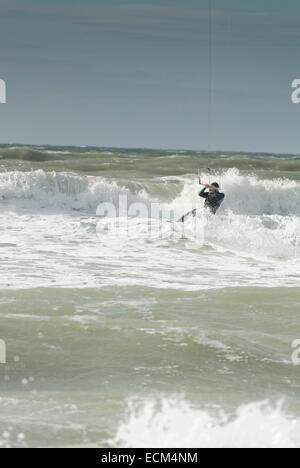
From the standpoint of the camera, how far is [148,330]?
30.8ft

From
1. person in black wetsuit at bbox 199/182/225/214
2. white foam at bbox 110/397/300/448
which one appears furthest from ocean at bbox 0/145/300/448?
person in black wetsuit at bbox 199/182/225/214

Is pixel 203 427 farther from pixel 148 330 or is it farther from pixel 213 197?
pixel 213 197

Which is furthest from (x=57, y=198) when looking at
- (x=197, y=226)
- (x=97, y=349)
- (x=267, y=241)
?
(x=97, y=349)

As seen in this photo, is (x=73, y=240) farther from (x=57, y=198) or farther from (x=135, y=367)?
(x=135, y=367)

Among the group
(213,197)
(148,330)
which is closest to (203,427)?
(148,330)

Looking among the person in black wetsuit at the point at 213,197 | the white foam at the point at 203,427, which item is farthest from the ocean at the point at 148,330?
the person in black wetsuit at the point at 213,197

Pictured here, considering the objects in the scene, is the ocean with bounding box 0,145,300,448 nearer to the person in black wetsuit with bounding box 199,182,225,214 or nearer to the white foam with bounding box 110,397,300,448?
the white foam with bounding box 110,397,300,448

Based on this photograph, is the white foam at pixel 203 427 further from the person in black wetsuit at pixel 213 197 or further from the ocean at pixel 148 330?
the person in black wetsuit at pixel 213 197

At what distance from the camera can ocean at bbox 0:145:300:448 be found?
6.01 metres

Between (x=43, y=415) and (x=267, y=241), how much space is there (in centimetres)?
1273

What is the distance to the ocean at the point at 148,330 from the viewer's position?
6.01 meters

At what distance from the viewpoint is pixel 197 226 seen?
19.1 meters

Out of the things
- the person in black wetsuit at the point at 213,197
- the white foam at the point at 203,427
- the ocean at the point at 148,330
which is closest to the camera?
the white foam at the point at 203,427

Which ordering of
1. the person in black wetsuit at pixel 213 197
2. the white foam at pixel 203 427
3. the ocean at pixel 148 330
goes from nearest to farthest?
the white foam at pixel 203 427 → the ocean at pixel 148 330 → the person in black wetsuit at pixel 213 197
